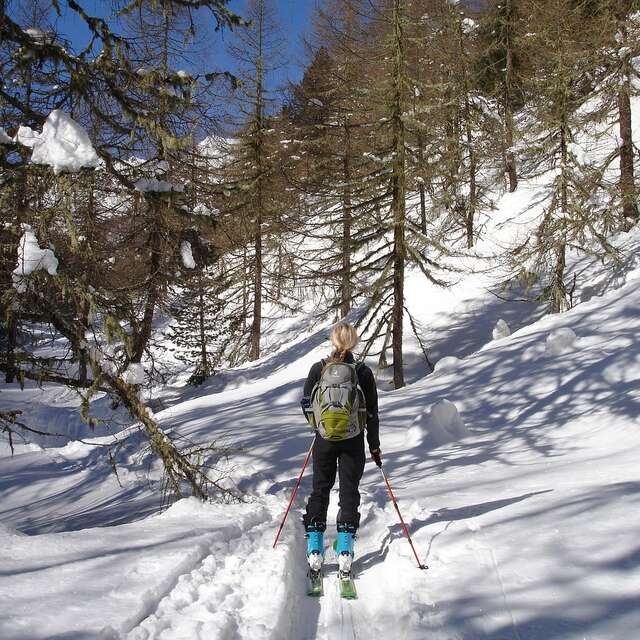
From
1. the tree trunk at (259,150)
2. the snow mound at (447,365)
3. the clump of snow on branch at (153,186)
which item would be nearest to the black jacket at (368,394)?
the clump of snow on branch at (153,186)

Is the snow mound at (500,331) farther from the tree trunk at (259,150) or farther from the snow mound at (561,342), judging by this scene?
the tree trunk at (259,150)

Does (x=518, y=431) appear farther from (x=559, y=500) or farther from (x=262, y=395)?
(x=262, y=395)

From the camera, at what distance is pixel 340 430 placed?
423cm

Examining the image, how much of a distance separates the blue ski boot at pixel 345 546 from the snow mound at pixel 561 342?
8005 mm

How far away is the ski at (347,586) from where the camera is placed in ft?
12.3

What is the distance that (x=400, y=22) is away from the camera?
13.4 m

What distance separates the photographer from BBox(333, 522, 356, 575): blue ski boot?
3977 millimetres

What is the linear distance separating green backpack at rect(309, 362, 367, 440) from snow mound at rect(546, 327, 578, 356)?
776cm

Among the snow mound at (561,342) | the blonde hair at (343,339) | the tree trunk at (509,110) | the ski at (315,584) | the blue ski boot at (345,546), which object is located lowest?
the ski at (315,584)

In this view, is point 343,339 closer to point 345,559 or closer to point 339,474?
point 339,474

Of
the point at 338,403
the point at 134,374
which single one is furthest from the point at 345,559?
the point at 134,374

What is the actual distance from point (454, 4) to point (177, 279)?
A: 18662 millimetres

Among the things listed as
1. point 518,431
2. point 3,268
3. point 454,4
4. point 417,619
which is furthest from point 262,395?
point 454,4

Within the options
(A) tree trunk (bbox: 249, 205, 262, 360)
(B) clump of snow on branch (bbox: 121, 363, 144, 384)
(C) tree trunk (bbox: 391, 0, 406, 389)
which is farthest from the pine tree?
(B) clump of snow on branch (bbox: 121, 363, 144, 384)
